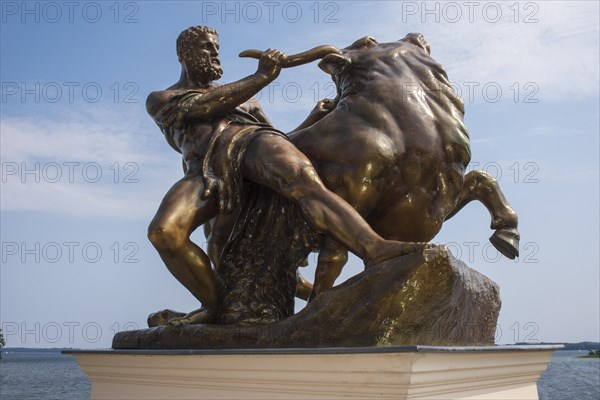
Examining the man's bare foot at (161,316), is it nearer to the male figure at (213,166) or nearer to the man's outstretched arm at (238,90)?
the male figure at (213,166)

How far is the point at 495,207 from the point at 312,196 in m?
1.22

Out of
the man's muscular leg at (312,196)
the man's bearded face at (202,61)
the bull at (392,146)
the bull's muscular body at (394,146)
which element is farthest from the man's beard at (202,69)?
the bull's muscular body at (394,146)

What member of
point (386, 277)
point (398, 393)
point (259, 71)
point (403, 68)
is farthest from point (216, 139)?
point (398, 393)

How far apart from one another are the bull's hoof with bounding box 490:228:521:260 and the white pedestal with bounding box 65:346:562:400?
54 centimetres

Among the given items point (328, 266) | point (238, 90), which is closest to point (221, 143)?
point (238, 90)

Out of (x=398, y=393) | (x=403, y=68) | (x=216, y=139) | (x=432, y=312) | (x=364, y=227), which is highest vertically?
(x=403, y=68)

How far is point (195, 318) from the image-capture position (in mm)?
3740

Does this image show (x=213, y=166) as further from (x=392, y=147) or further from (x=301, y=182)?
(x=392, y=147)

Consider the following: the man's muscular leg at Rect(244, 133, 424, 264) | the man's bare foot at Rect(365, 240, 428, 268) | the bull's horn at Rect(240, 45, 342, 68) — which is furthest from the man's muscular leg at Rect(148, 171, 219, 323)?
the man's bare foot at Rect(365, 240, 428, 268)

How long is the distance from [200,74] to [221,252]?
1038 mm

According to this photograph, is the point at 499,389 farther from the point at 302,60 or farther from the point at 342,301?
the point at 302,60

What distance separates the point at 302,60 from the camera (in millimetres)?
4020

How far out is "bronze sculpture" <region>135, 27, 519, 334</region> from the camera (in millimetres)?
3578

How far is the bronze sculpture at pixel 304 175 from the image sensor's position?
3578mm
